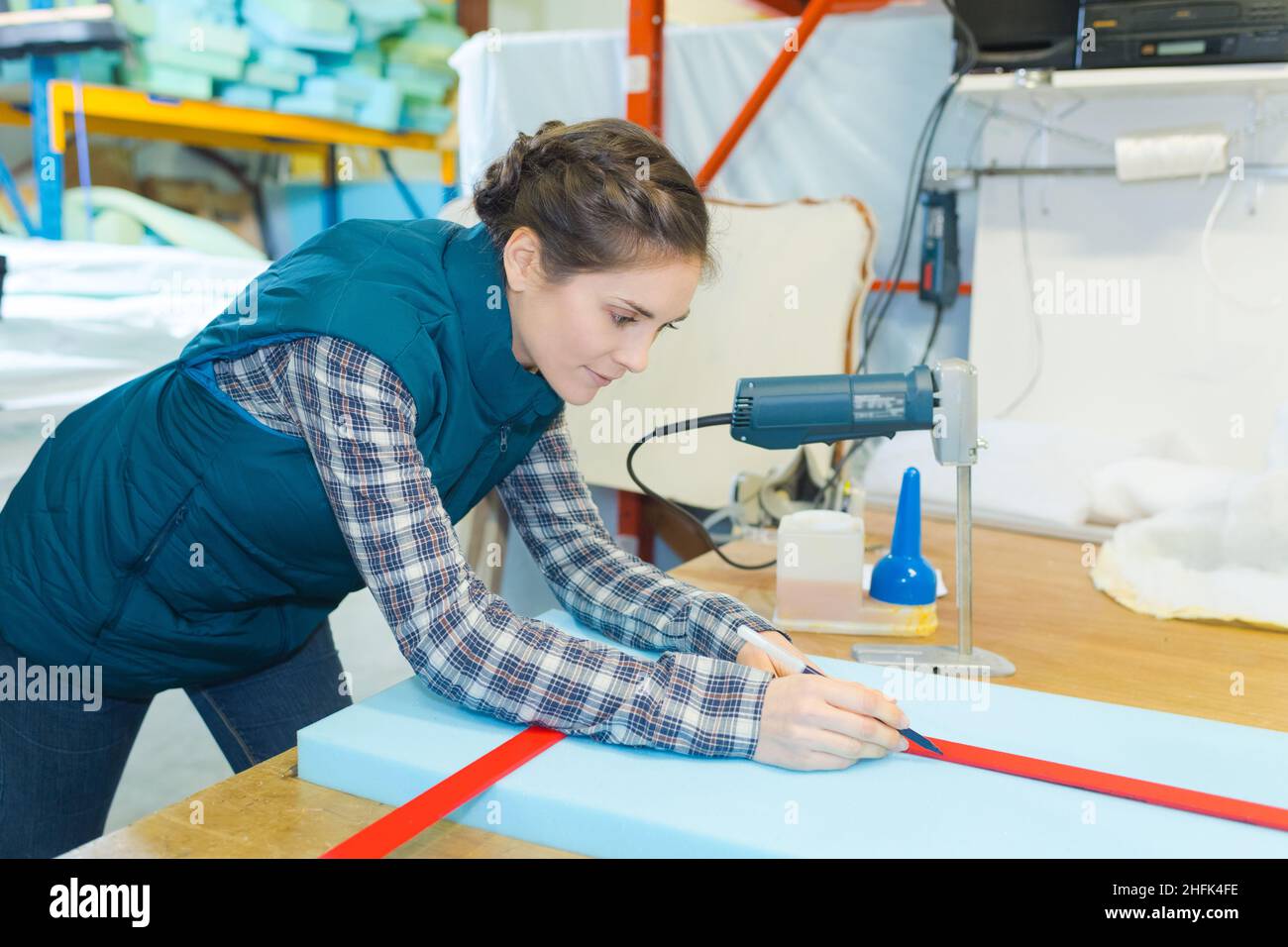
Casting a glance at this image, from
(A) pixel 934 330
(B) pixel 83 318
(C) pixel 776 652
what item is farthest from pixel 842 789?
(B) pixel 83 318

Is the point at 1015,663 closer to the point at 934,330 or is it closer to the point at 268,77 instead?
the point at 934,330

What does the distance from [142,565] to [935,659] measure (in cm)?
73

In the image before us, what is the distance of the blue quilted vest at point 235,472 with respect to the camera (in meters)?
0.88

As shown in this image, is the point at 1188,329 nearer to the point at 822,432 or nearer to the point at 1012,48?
the point at 1012,48

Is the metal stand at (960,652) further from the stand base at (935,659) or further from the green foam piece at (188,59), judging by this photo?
the green foam piece at (188,59)

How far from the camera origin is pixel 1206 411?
1974 mm

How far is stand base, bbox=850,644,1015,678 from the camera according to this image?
1032 millimetres

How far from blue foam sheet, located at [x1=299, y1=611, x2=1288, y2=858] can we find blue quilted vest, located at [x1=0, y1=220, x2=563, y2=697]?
0.20m

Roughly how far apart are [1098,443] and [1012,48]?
685 millimetres

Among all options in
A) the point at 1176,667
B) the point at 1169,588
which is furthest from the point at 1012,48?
the point at 1176,667

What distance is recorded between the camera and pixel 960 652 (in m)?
1.05

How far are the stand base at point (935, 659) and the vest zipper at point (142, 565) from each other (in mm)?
634

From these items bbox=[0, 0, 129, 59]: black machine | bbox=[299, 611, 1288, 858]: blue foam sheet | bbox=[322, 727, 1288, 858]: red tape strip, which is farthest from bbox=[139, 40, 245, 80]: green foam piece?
bbox=[322, 727, 1288, 858]: red tape strip

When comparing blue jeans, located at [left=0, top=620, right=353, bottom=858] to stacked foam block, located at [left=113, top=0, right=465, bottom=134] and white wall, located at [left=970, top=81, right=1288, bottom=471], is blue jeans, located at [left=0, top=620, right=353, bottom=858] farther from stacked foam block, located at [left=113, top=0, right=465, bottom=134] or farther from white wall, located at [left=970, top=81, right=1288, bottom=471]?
stacked foam block, located at [left=113, top=0, right=465, bottom=134]
